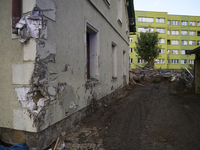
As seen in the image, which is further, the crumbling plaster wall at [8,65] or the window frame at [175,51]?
the window frame at [175,51]

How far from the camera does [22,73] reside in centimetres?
253

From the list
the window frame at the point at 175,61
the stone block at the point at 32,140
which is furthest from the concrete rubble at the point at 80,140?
the window frame at the point at 175,61

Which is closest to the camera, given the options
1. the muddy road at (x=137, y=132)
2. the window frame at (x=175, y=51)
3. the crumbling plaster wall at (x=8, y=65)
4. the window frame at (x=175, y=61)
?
the crumbling plaster wall at (x=8, y=65)

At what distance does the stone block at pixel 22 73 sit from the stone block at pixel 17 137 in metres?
0.90

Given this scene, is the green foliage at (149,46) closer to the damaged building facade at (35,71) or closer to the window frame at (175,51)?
the window frame at (175,51)

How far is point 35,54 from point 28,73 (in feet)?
1.12

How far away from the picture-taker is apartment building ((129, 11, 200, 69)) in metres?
34.8

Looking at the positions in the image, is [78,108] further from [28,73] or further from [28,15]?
[28,15]

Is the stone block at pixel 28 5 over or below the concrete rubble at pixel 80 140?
over

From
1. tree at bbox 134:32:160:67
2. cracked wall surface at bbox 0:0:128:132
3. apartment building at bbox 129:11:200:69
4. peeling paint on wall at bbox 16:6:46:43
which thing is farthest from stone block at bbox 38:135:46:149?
apartment building at bbox 129:11:200:69

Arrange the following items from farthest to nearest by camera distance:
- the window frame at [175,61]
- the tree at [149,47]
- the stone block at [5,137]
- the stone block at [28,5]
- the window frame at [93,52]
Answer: the window frame at [175,61] → the tree at [149,47] → the window frame at [93,52] → the stone block at [5,137] → the stone block at [28,5]

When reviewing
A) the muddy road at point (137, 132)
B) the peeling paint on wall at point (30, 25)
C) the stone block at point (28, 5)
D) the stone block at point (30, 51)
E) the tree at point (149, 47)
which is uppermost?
the tree at point (149, 47)

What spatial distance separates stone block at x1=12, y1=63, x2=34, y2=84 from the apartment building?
109 feet

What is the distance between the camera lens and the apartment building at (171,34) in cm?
3475
